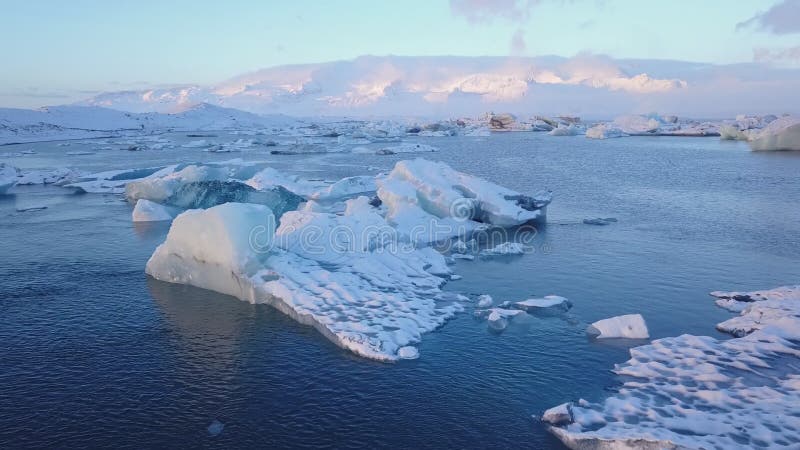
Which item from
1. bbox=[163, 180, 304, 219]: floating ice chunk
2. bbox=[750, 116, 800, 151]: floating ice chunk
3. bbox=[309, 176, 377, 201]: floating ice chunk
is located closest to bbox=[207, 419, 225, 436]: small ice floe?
bbox=[163, 180, 304, 219]: floating ice chunk

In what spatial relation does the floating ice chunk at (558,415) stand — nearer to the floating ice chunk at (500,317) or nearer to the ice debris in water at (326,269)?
the ice debris in water at (326,269)

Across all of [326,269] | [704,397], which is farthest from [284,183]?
[704,397]

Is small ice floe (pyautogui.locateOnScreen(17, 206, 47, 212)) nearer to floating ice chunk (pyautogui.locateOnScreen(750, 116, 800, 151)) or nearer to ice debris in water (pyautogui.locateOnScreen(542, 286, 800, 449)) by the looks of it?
ice debris in water (pyautogui.locateOnScreen(542, 286, 800, 449))

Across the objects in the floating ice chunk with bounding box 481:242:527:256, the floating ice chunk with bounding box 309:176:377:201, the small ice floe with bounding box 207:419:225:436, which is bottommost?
the small ice floe with bounding box 207:419:225:436

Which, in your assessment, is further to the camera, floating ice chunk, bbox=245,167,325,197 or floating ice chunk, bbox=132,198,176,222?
floating ice chunk, bbox=245,167,325,197

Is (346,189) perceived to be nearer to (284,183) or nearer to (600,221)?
(284,183)

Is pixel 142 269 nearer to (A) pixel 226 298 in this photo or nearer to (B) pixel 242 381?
(A) pixel 226 298
